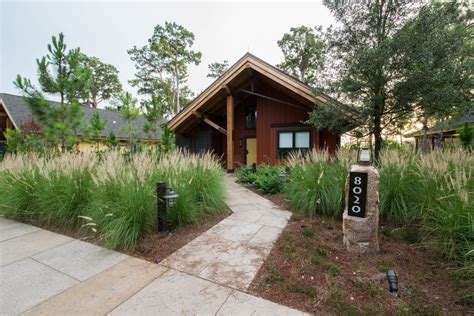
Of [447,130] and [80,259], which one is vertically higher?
[447,130]

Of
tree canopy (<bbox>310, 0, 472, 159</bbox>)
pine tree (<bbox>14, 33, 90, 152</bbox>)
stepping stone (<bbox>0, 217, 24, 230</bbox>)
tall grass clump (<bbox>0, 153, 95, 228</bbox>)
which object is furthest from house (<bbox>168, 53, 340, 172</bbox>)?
stepping stone (<bbox>0, 217, 24, 230</bbox>)

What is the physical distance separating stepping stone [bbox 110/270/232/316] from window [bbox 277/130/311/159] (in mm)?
8399

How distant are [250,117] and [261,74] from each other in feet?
10.5

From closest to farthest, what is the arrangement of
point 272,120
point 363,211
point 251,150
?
point 363,211 → point 272,120 → point 251,150

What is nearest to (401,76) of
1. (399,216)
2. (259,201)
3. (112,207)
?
(399,216)

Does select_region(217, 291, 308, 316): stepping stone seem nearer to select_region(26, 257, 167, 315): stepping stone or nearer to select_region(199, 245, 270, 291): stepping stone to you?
select_region(199, 245, 270, 291): stepping stone

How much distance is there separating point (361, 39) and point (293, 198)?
4.82 metres

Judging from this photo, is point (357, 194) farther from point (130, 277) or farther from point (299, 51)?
point (299, 51)

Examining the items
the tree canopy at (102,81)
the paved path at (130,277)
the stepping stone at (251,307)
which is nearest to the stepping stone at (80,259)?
the paved path at (130,277)

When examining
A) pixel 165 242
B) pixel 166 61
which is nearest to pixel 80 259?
pixel 165 242

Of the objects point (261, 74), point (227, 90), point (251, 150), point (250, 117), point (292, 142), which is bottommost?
point (251, 150)

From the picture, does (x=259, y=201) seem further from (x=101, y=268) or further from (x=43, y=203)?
(x=43, y=203)

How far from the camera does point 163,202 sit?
10.3ft

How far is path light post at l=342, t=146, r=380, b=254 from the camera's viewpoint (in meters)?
2.62
